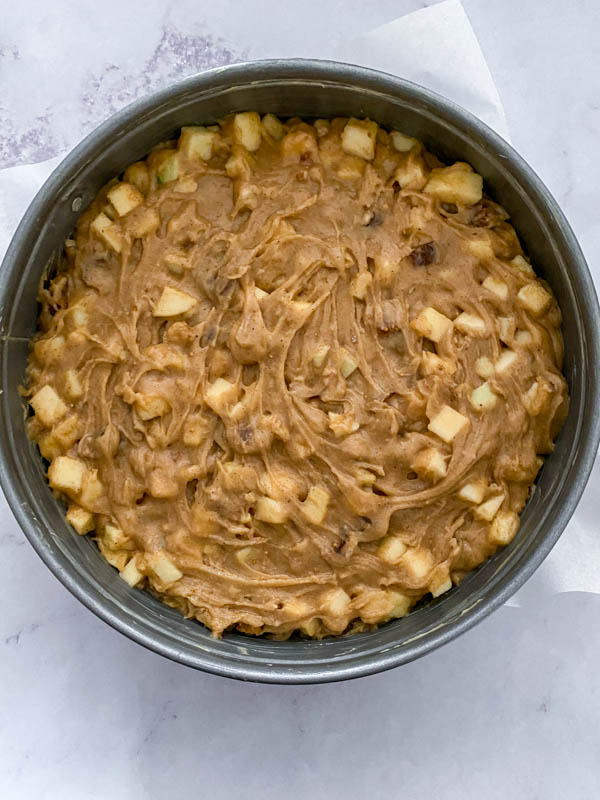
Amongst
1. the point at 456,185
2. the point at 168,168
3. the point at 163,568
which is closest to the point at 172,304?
the point at 168,168

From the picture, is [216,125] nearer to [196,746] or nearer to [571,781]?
[196,746]

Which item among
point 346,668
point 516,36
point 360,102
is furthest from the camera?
point 516,36

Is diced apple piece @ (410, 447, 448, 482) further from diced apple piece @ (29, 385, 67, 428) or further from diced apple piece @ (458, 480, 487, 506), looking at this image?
diced apple piece @ (29, 385, 67, 428)

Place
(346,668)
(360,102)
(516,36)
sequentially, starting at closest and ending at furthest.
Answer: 1. (346,668)
2. (360,102)
3. (516,36)

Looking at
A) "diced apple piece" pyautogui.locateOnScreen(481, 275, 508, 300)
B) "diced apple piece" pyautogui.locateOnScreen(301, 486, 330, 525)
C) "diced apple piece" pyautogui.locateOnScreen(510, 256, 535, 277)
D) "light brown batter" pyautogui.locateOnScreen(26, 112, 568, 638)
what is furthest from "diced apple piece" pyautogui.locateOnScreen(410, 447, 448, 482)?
"diced apple piece" pyautogui.locateOnScreen(510, 256, 535, 277)

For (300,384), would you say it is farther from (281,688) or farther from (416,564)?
(281,688)

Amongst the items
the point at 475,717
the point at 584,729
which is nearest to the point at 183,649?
the point at 475,717

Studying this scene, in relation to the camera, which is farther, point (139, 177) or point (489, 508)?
point (139, 177)
